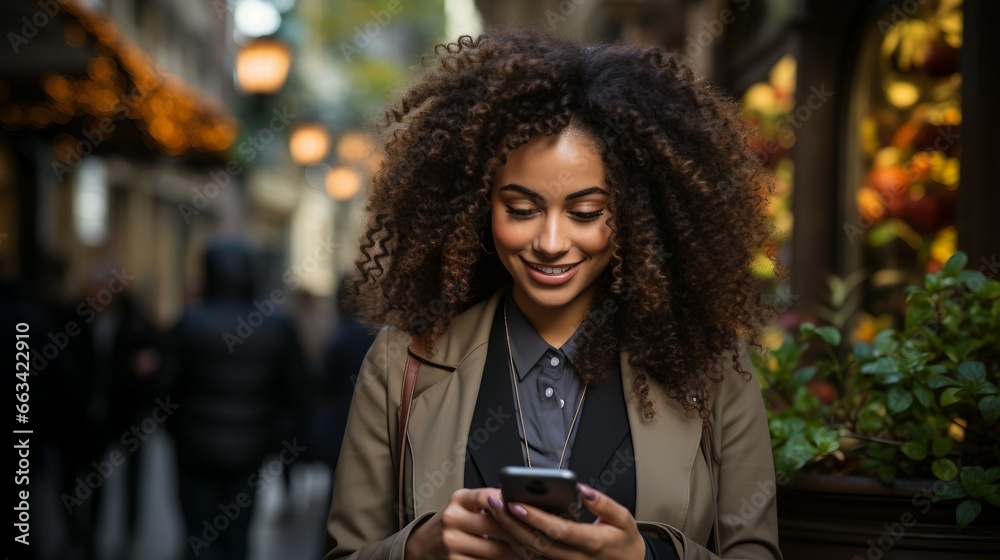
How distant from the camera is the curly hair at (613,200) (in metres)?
2.38

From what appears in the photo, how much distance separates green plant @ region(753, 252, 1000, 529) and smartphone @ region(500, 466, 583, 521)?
1.01 m

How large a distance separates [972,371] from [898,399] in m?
0.20

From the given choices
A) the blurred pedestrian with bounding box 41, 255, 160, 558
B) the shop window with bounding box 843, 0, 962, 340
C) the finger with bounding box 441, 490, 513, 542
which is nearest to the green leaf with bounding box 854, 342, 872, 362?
the finger with bounding box 441, 490, 513, 542

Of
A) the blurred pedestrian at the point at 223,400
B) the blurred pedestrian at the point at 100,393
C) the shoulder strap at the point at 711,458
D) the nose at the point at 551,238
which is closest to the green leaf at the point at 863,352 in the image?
the shoulder strap at the point at 711,458

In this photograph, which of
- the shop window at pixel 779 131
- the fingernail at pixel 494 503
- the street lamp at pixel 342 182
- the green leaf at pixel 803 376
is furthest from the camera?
the street lamp at pixel 342 182

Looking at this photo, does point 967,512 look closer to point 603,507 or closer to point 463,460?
point 603,507

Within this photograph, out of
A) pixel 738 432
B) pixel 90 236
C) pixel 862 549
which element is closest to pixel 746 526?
pixel 738 432

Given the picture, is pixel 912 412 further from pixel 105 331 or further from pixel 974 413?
pixel 105 331

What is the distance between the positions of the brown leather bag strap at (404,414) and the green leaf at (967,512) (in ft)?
4.38

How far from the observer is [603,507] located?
1987 mm

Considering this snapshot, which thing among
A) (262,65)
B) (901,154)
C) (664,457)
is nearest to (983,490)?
(664,457)

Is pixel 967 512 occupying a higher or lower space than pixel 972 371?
lower

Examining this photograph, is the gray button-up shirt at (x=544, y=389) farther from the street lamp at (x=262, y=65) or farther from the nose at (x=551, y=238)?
the street lamp at (x=262, y=65)

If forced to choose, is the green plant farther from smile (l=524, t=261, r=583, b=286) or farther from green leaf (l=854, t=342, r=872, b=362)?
smile (l=524, t=261, r=583, b=286)
